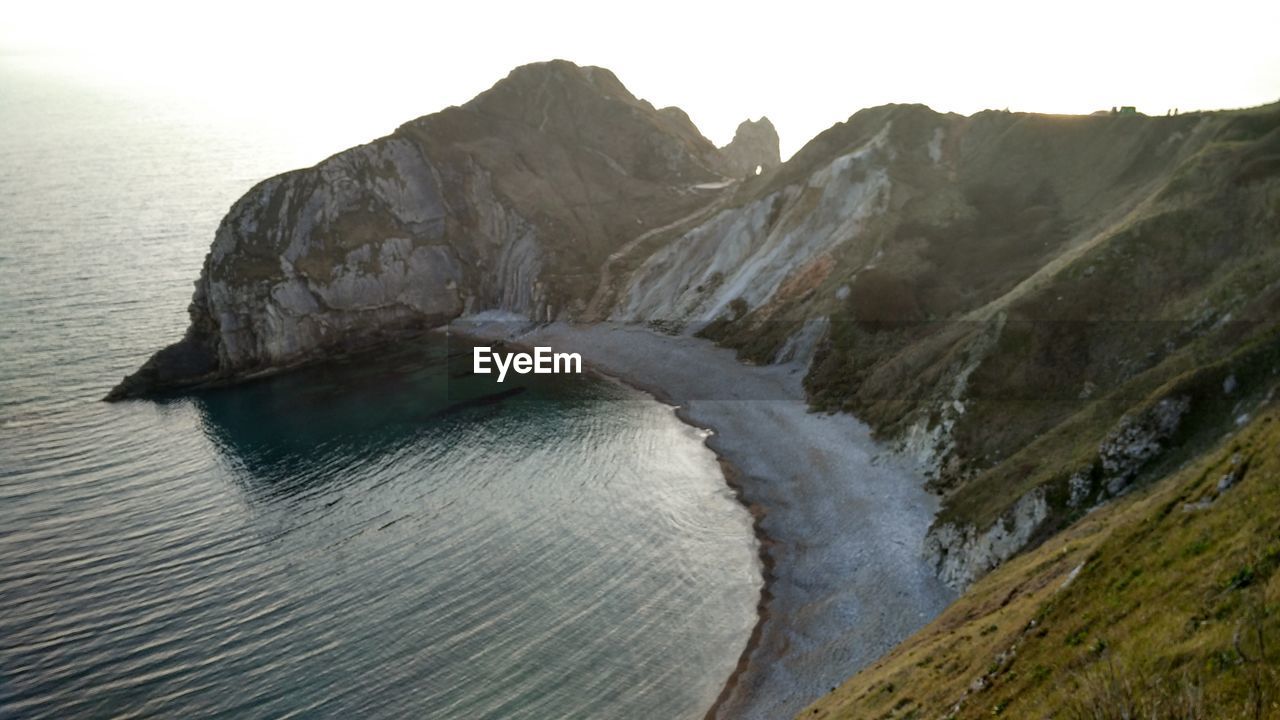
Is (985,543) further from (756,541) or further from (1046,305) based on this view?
(1046,305)

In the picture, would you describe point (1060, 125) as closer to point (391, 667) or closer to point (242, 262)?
point (391, 667)

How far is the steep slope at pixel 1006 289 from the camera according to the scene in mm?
40562

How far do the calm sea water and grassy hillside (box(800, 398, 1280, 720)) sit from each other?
14.7 metres

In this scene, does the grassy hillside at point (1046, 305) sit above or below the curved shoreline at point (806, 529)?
above

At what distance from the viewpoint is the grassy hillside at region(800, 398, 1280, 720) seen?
48.3 ft

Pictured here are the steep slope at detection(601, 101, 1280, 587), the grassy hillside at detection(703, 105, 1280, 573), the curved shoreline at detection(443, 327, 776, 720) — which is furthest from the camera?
the steep slope at detection(601, 101, 1280, 587)

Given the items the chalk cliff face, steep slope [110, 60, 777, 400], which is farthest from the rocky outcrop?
steep slope [110, 60, 777, 400]

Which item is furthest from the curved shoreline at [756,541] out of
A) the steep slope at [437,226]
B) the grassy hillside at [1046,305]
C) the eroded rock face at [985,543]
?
the steep slope at [437,226]

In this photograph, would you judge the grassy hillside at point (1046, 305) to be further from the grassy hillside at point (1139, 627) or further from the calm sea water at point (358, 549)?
the calm sea water at point (358, 549)

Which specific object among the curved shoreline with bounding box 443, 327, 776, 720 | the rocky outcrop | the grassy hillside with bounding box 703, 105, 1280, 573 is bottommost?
the curved shoreline with bounding box 443, 327, 776, 720

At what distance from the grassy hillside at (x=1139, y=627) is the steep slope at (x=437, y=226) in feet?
262

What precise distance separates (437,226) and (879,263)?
62.9 meters

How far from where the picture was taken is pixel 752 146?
167375 millimetres

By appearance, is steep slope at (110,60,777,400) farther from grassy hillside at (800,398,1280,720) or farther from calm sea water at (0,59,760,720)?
grassy hillside at (800,398,1280,720)
